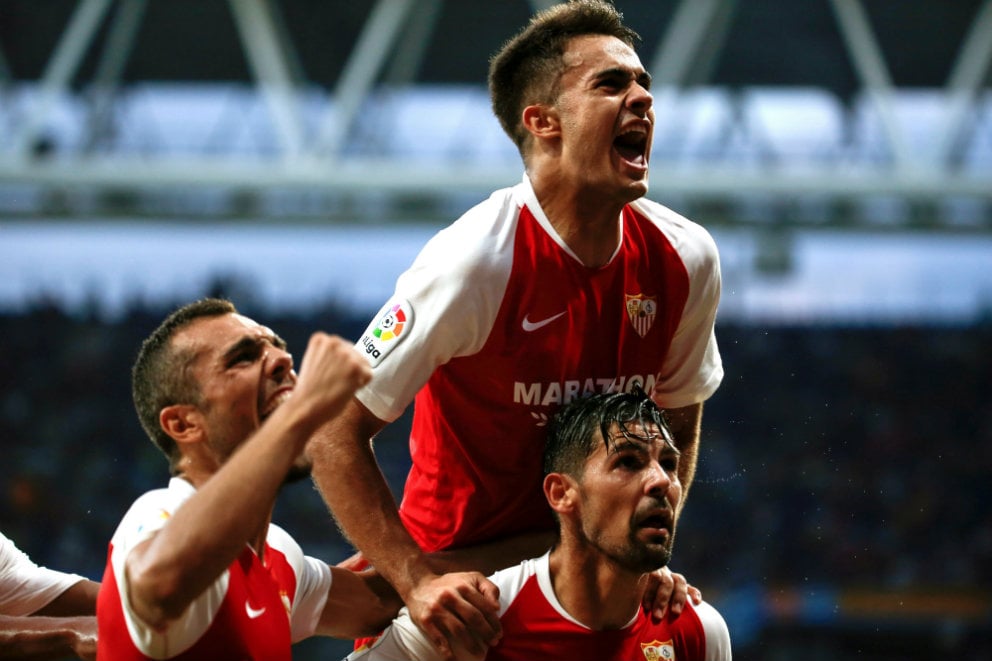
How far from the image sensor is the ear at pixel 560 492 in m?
3.53

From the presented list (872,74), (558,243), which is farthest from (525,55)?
(872,74)

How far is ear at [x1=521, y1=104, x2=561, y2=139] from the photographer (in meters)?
3.61

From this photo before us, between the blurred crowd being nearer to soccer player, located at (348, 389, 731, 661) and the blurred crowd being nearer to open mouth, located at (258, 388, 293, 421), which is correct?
soccer player, located at (348, 389, 731, 661)

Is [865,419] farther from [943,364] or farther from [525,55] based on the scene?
[525,55]

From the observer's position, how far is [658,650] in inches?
142

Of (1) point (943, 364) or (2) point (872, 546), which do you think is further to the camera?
(1) point (943, 364)

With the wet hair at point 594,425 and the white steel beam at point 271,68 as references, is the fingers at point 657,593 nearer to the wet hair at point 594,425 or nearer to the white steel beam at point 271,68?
the wet hair at point 594,425

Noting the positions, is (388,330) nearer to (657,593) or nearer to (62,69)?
(657,593)

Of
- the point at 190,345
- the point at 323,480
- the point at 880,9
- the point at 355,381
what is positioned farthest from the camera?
the point at 880,9

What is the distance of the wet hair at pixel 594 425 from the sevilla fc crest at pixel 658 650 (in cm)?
54

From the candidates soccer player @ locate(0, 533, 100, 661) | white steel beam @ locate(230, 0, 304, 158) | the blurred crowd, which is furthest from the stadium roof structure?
soccer player @ locate(0, 533, 100, 661)

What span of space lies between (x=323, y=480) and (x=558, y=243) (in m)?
0.92

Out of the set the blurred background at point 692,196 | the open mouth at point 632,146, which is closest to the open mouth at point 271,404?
the open mouth at point 632,146

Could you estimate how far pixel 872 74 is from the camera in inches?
569
